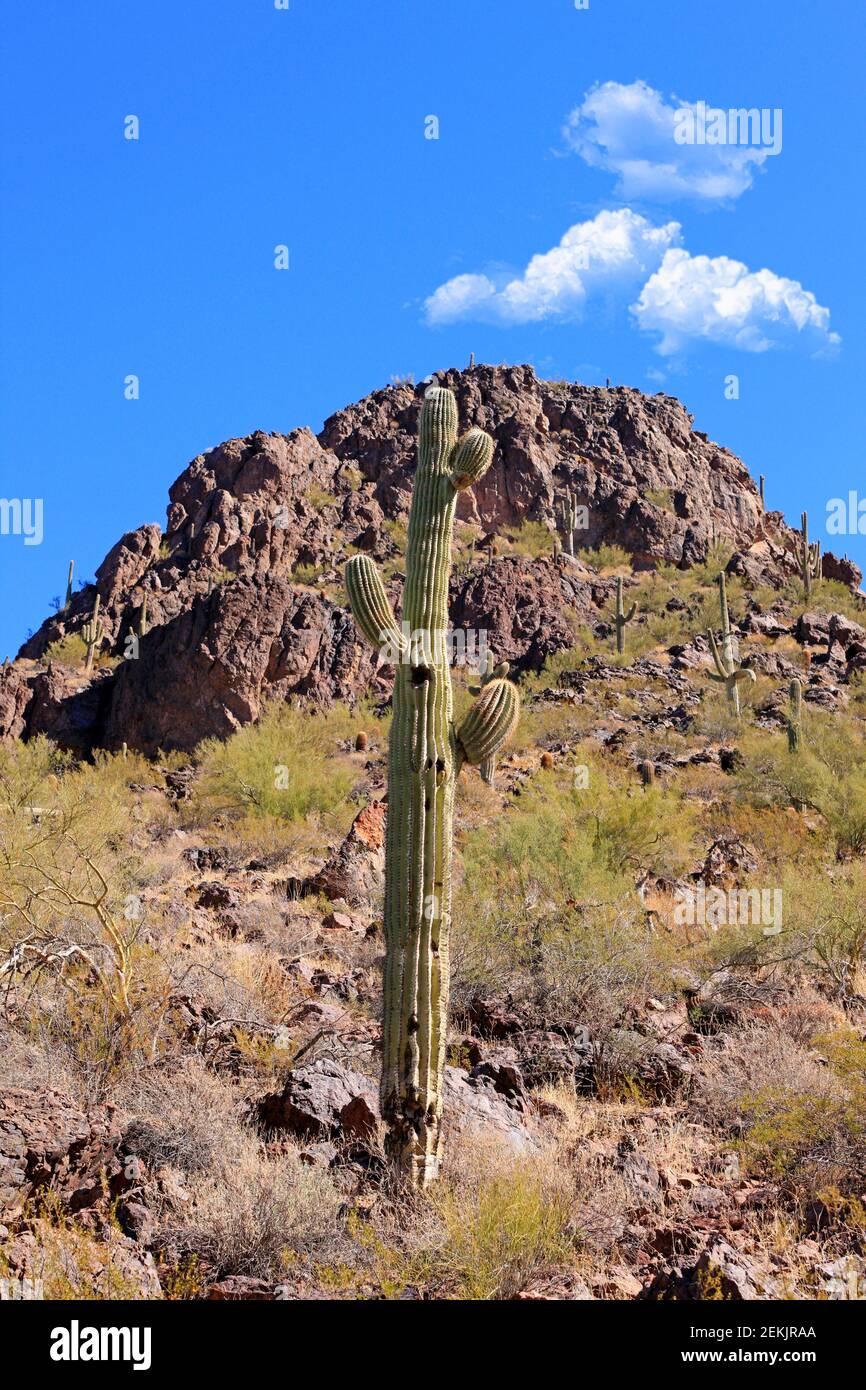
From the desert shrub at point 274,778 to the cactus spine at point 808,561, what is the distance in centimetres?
2302

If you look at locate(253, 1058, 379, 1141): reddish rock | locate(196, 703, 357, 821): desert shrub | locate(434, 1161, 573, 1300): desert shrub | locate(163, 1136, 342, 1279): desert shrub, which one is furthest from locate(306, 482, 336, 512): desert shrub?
locate(434, 1161, 573, 1300): desert shrub

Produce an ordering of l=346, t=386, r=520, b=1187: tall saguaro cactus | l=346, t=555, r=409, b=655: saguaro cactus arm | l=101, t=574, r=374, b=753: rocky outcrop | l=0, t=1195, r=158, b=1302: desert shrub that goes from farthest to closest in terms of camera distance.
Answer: l=101, t=574, r=374, b=753: rocky outcrop → l=346, t=555, r=409, b=655: saguaro cactus arm → l=346, t=386, r=520, b=1187: tall saguaro cactus → l=0, t=1195, r=158, b=1302: desert shrub

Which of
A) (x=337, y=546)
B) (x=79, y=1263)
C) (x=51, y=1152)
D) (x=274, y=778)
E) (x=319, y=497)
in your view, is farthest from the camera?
(x=319, y=497)

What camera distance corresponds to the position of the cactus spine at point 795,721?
18.7 meters

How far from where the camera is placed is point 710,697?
27672 mm

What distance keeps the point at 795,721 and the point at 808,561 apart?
20.7 meters

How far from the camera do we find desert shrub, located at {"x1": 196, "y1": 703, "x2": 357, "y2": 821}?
17.9m

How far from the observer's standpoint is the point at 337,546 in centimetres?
4175

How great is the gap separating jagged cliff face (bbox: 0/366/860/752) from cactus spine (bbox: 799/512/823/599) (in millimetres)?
1250

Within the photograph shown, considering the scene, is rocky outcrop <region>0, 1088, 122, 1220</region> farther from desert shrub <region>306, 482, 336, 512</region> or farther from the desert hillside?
desert shrub <region>306, 482, 336, 512</region>

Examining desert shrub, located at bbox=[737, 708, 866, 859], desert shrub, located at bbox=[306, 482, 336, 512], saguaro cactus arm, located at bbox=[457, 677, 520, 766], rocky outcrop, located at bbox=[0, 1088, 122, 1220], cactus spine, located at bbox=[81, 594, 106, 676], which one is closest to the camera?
rocky outcrop, located at bbox=[0, 1088, 122, 1220]

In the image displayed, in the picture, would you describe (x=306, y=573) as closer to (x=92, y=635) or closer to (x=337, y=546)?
(x=337, y=546)

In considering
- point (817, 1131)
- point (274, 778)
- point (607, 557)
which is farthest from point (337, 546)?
point (817, 1131)

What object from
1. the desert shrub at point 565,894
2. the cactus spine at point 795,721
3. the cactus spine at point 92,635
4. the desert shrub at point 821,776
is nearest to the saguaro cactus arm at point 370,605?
the desert shrub at point 565,894
